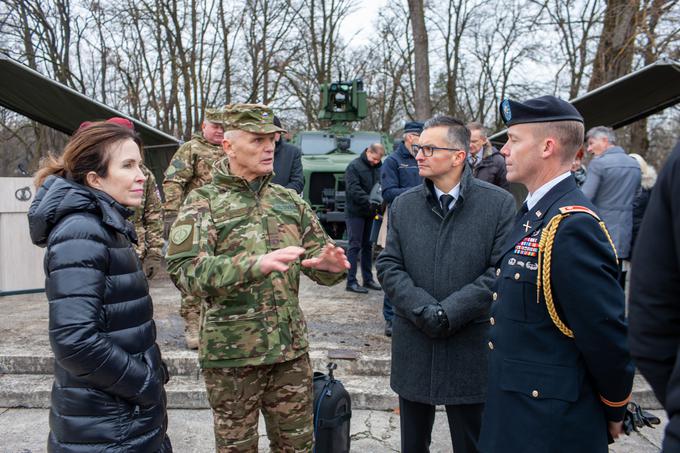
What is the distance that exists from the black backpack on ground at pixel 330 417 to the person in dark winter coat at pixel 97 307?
851 mm

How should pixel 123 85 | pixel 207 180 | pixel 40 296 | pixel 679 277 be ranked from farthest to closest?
pixel 123 85
pixel 40 296
pixel 207 180
pixel 679 277

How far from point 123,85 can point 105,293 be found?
66.7 feet

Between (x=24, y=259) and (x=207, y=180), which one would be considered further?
(x=24, y=259)

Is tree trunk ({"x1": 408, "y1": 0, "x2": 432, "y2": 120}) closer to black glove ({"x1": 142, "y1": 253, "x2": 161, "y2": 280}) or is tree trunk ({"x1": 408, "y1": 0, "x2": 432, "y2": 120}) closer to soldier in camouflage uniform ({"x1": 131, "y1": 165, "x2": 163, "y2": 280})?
soldier in camouflage uniform ({"x1": 131, "y1": 165, "x2": 163, "y2": 280})

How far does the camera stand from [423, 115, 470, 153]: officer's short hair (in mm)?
2715

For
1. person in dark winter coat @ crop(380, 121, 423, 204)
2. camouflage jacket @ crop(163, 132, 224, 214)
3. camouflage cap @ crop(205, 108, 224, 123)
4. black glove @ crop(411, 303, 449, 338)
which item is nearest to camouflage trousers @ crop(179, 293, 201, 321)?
camouflage jacket @ crop(163, 132, 224, 214)

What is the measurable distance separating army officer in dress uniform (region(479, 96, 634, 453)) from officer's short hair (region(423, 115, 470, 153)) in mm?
617

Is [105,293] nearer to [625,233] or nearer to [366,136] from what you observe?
[625,233]

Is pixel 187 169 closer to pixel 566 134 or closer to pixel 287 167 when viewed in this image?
pixel 287 167

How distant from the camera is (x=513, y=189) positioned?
8.20 meters

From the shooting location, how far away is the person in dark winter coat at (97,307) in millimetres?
1868

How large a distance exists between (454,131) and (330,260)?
944mm

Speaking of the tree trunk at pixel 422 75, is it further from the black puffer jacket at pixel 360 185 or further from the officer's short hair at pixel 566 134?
the officer's short hair at pixel 566 134

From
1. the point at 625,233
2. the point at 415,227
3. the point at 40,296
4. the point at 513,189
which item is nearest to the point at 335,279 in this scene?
the point at 415,227
